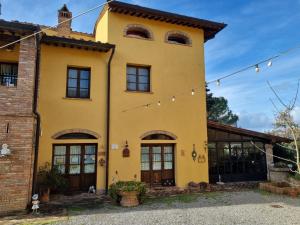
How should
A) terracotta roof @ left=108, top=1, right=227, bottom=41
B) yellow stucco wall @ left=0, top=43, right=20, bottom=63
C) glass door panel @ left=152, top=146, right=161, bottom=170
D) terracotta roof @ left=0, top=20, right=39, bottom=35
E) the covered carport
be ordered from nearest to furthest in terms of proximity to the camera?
terracotta roof @ left=0, top=20, right=39, bottom=35
yellow stucco wall @ left=0, top=43, right=20, bottom=63
terracotta roof @ left=108, top=1, right=227, bottom=41
glass door panel @ left=152, top=146, right=161, bottom=170
the covered carport

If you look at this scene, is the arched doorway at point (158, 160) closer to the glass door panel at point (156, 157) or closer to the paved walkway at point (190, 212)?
the glass door panel at point (156, 157)

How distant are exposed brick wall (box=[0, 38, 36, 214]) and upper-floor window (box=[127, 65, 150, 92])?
4.42m

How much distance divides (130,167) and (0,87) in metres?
5.79

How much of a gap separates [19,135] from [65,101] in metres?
2.90

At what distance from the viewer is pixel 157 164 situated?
463 inches

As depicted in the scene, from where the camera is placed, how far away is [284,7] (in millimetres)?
6438

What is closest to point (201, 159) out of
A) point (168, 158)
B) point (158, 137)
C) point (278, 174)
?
point (168, 158)

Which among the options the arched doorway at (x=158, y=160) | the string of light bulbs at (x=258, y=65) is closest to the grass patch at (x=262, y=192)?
Answer: the arched doorway at (x=158, y=160)

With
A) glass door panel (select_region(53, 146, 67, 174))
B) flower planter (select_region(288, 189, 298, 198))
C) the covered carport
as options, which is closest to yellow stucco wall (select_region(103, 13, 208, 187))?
the covered carport

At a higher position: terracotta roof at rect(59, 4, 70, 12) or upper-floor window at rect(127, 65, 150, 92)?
→ terracotta roof at rect(59, 4, 70, 12)

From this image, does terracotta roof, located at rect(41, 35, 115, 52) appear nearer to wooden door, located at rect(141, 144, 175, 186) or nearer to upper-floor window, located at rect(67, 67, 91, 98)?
upper-floor window, located at rect(67, 67, 91, 98)

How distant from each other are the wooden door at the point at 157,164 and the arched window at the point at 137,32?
5.16m

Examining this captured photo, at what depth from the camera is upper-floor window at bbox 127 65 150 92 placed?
11797mm

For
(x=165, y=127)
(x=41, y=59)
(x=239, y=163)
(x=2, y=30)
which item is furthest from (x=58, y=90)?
(x=239, y=163)
